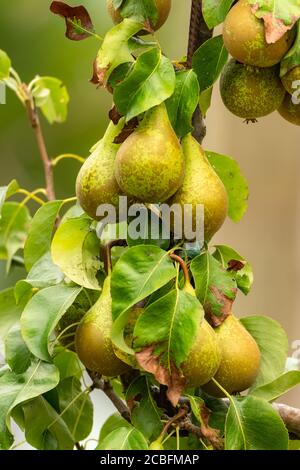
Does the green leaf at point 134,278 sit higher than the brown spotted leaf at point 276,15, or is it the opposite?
the brown spotted leaf at point 276,15

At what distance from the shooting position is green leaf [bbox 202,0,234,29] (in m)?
0.62

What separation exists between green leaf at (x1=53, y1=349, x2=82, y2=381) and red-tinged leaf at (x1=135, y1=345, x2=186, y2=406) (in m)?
0.20

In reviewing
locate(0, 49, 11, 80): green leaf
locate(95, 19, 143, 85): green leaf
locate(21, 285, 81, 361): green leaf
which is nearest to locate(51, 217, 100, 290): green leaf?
locate(21, 285, 81, 361): green leaf

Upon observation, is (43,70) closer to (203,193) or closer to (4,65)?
(4,65)

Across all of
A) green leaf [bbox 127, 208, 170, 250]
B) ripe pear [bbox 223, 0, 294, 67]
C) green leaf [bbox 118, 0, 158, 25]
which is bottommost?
green leaf [bbox 127, 208, 170, 250]

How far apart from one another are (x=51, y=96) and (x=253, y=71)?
50 centimetres

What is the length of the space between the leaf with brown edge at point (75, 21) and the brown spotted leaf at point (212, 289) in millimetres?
184

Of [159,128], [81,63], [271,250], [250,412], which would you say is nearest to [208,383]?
[250,412]

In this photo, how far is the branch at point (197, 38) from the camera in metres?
0.66

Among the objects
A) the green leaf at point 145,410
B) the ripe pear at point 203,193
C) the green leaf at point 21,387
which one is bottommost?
the green leaf at point 145,410

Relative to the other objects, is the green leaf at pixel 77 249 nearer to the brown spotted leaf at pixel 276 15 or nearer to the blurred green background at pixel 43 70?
the brown spotted leaf at pixel 276 15

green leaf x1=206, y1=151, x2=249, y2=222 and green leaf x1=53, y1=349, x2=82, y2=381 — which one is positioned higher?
green leaf x1=206, y1=151, x2=249, y2=222

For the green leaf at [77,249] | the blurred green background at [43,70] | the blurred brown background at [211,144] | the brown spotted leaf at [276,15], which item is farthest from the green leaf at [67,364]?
the blurred green background at [43,70]

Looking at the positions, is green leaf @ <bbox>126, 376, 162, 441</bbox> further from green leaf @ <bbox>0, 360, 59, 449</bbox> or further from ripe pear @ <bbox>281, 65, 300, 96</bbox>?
ripe pear @ <bbox>281, 65, 300, 96</bbox>
